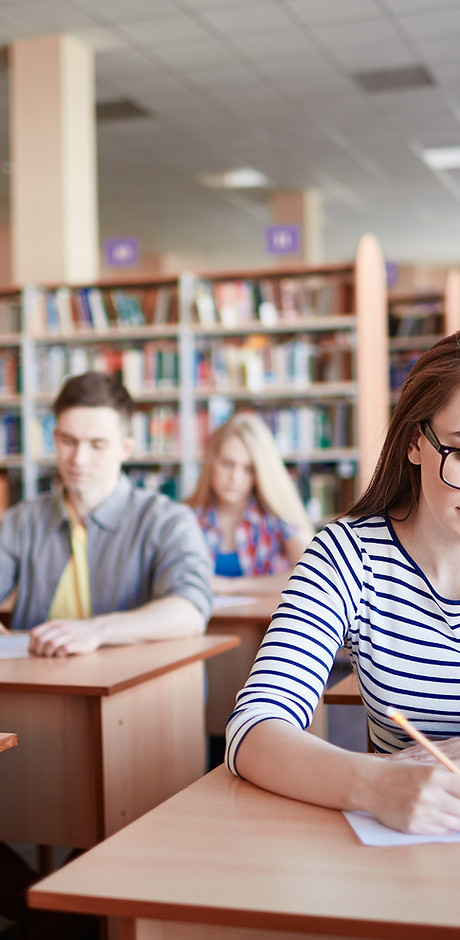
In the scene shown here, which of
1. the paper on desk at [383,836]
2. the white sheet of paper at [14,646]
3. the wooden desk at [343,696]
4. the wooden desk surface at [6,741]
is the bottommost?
the wooden desk at [343,696]

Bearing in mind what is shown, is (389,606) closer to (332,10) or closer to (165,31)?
(332,10)

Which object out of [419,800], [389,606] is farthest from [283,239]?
[419,800]

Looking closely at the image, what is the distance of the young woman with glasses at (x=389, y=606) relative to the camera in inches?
52.2

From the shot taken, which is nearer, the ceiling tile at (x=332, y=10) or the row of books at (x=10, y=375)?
the ceiling tile at (x=332, y=10)

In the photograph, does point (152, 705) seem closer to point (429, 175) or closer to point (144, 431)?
point (144, 431)

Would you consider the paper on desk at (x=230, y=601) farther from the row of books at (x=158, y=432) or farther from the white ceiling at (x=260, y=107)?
the white ceiling at (x=260, y=107)

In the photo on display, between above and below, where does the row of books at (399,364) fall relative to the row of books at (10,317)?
below

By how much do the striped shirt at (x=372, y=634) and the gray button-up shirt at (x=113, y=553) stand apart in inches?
41.0

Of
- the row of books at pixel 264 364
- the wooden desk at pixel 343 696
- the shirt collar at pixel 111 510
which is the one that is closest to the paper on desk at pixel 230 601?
the shirt collar at pixel 111 510

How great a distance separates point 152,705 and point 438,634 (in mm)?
873

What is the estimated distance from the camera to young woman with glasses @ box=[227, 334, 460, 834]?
4.35 ft

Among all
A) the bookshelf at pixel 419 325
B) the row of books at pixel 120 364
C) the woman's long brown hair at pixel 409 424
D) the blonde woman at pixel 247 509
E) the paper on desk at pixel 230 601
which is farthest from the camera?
the bookshelf at pixel 419 325

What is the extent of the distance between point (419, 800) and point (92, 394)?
1.70 metres

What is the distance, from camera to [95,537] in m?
2.64
